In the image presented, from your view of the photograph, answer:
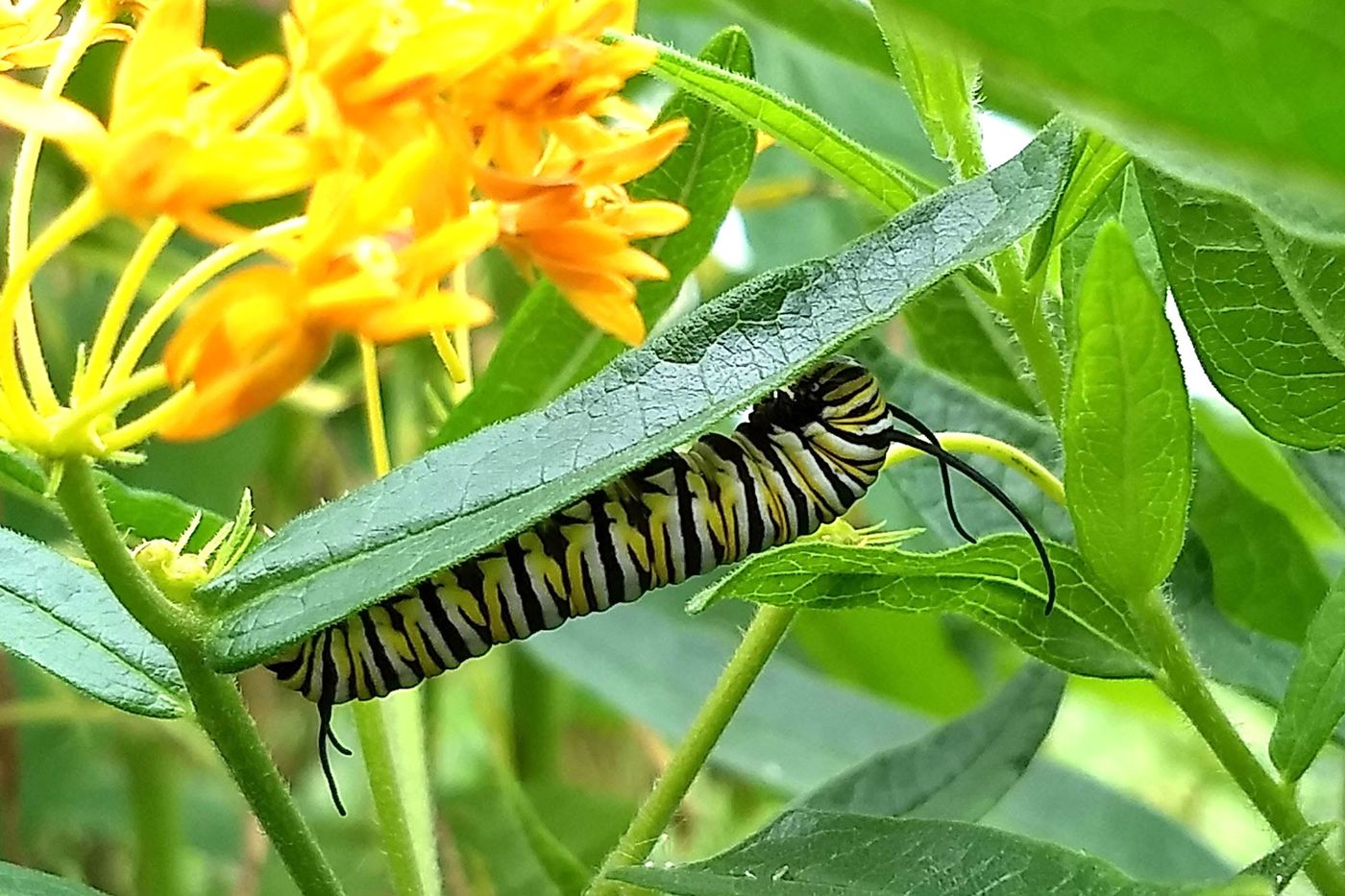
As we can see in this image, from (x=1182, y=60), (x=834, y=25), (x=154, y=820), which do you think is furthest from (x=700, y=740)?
(x=154, y=820)

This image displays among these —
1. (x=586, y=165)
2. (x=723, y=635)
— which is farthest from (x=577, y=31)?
(x=723, y=635)

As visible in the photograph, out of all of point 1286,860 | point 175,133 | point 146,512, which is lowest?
point 1286,860

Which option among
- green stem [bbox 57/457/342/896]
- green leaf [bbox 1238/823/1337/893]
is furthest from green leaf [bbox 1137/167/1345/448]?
green stem [bbox 57/457/342/896]

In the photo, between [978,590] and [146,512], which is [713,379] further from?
[146,512]

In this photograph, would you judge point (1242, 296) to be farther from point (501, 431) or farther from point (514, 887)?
point (514, 887)

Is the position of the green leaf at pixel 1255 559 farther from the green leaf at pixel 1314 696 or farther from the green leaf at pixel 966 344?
the green leaf at pixel 1314 696

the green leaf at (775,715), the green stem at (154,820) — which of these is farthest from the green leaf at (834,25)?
the green stem at (154,820)
